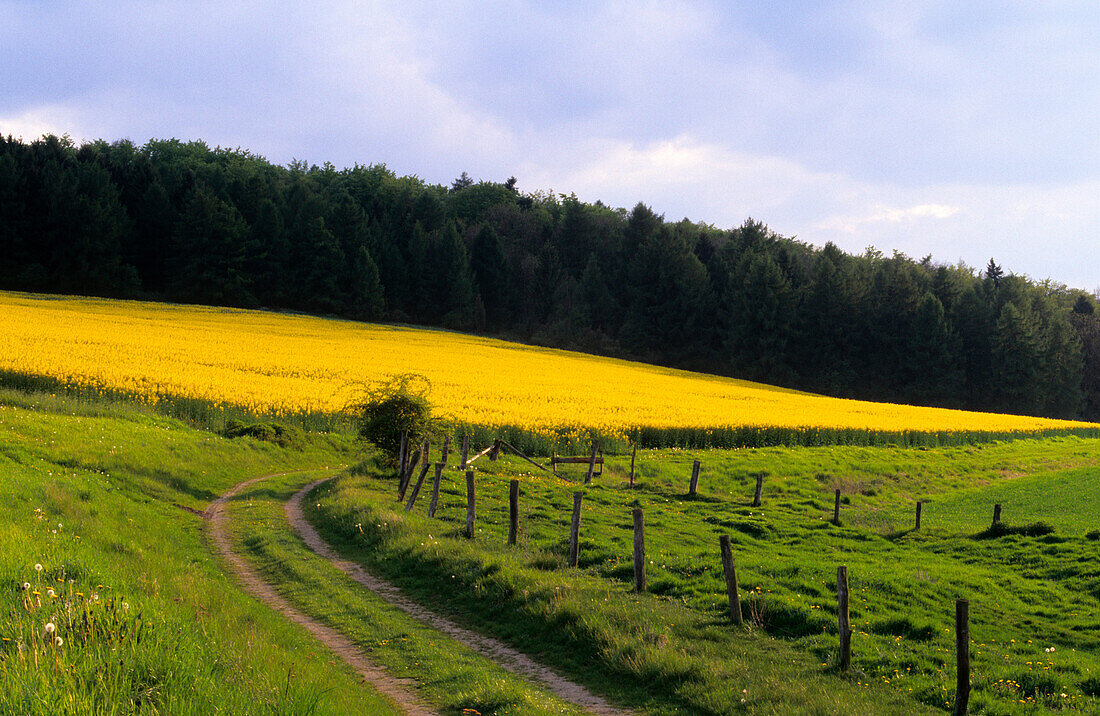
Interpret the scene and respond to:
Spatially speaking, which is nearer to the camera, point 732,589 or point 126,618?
point 126,618

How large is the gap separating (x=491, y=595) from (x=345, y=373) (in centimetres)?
3586

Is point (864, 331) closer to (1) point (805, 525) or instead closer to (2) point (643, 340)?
(2) point (643, 340)

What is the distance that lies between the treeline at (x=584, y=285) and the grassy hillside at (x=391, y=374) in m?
16.0

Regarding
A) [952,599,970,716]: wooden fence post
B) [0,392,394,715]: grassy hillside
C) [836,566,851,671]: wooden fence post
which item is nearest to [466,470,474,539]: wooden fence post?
[0,392,394,715]: grassy hillside

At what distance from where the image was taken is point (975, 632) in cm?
1319

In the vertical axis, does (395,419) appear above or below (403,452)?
above

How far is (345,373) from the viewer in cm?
4688

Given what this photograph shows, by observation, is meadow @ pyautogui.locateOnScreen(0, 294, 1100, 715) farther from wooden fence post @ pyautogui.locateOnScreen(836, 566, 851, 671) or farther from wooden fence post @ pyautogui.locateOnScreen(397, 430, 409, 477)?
wooden fence post @ pyautogui.locateOnScreen(397, 430, 409, 477)

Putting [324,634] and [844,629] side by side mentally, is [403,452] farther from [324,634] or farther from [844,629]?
[844,629]

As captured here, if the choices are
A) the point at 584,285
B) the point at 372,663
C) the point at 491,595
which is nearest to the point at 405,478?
the point at 491,595

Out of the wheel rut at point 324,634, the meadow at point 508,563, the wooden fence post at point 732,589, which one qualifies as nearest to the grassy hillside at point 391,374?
the meadow at point 508,563

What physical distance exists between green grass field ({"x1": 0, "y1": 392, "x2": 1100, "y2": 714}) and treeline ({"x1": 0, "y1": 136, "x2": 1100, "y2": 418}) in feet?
228

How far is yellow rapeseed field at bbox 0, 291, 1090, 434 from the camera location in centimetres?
3622

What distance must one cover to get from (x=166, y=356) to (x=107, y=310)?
30.3m
